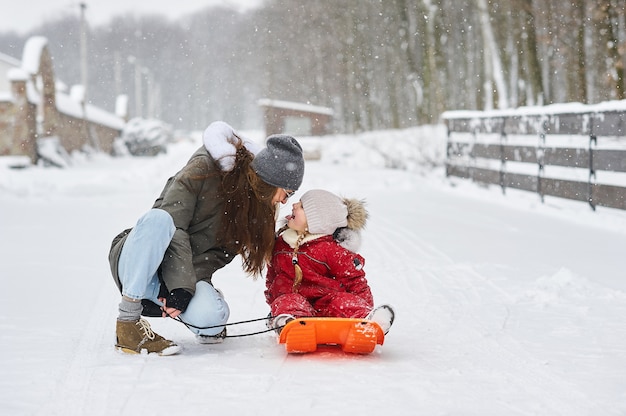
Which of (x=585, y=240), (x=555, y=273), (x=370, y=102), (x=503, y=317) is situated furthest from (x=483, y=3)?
(x=370, y=102)

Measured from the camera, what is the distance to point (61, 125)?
1326 inches

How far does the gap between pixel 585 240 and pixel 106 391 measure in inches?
237

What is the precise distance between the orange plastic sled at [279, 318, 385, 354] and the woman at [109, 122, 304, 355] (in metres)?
0.42

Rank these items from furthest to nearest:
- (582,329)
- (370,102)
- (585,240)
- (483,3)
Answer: (370,102)
(483,3)
(585,240)
(582,329)

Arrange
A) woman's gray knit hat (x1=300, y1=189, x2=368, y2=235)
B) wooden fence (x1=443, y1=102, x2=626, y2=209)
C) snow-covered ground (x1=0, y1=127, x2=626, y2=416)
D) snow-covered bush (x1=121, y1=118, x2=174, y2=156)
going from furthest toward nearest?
snow-covered bush (x1=121, y1=118, x2=174, y2=156) → wooden fence (x1=443, y1=102, x2=626, y2=209) → woman's gray knit hat (x1=300, y1=189, x2=368, y2=235) → snow-covered ground (x1=0, y1=127, x2=626, y2=416)

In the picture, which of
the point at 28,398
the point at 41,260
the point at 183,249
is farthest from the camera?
the point at 41,260

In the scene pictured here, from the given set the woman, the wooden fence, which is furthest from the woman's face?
the wooden fence

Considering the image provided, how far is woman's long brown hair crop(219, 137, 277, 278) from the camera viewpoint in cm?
395

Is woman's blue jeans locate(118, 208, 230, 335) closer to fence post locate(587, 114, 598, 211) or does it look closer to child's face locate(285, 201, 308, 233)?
child's face locate(285, 201, 308, 233)

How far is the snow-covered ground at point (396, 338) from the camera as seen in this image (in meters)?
3.11

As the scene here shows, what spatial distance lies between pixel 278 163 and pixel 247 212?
0.92 feet

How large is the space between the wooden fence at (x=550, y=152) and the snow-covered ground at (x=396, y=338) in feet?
1.85

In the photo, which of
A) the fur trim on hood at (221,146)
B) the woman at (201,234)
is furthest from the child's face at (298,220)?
the fur trim on hood at (221,146)

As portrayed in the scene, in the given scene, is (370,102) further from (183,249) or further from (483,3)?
(183,249)
